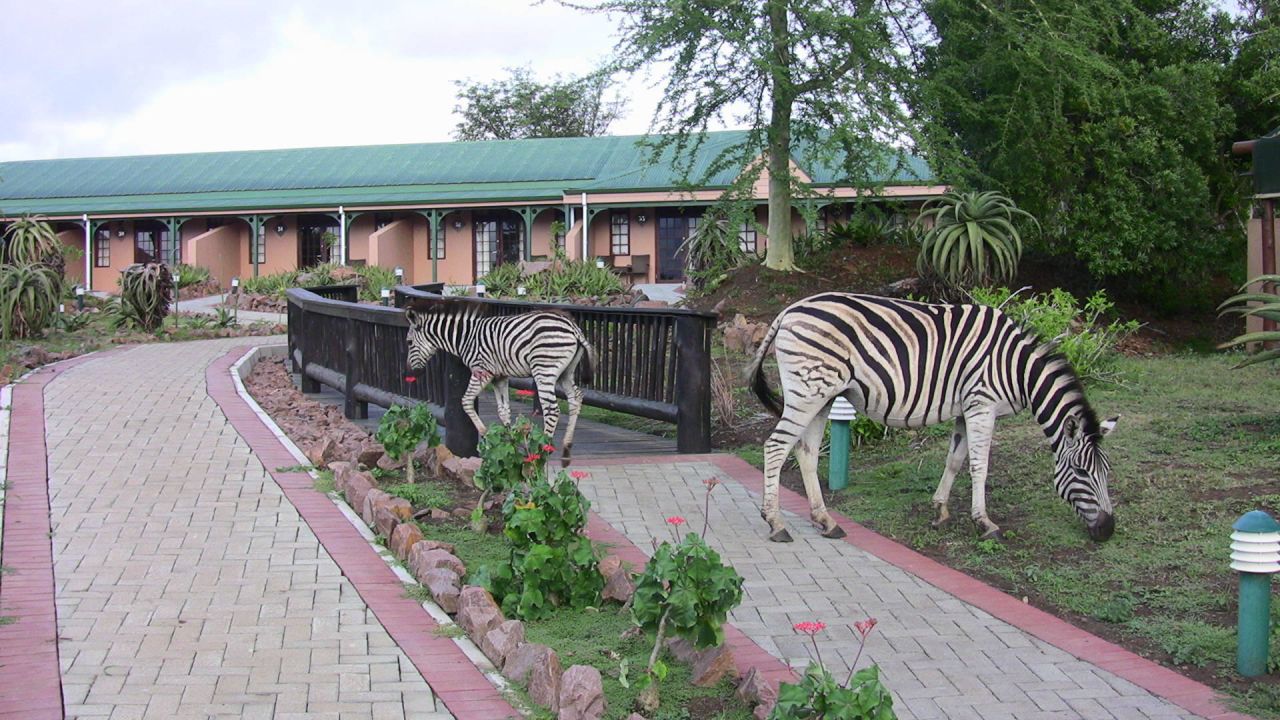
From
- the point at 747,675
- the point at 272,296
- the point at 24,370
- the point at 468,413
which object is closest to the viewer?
the point at 747,675

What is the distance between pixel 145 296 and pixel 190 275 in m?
14.2

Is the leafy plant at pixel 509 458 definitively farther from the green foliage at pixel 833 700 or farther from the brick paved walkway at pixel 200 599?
the green foliage at pixel 833 700

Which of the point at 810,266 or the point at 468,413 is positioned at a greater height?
the point at 810,266

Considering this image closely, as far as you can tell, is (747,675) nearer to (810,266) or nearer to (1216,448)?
(1216,448)

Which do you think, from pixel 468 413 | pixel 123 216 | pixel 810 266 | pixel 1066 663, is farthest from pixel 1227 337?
pixel 123 216

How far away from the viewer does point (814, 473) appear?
8.56 metres

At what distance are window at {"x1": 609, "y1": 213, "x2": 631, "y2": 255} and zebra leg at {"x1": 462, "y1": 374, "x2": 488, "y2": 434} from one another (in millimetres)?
25333

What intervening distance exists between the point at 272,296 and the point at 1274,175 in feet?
82.2

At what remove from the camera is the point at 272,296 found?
32.8 m

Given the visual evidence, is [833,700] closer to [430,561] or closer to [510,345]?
[430,561]

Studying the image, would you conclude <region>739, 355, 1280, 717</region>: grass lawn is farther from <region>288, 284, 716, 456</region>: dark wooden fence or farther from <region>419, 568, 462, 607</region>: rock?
<region>419, 568, 462, 607</region>: rock

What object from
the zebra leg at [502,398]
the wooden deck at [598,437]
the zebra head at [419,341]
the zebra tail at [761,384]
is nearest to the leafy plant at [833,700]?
the zebra tail at [761,384]

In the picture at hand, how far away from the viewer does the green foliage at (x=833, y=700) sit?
13.9 ft

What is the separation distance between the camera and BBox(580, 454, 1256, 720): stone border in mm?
5461
